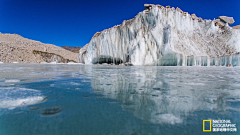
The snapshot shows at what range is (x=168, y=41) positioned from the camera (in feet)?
56.6

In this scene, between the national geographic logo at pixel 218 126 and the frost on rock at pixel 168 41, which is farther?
the frost on rock at pixel 168 41

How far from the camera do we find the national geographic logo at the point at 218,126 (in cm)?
108

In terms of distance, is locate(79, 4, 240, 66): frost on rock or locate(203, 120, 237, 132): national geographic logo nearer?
locate(203, 120, 237, 132): national geographic logo

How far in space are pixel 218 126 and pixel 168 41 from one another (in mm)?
17759

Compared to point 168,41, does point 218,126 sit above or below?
below

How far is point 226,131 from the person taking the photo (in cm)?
105

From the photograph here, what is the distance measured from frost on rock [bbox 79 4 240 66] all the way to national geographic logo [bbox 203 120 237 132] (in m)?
17.2

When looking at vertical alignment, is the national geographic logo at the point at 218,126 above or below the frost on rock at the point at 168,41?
below

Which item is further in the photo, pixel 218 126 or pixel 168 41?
pixel 168 41

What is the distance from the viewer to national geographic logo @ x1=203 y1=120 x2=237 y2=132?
1.08 meters

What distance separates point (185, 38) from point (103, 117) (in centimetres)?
2245

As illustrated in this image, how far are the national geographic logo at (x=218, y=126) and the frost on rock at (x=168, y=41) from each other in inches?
675

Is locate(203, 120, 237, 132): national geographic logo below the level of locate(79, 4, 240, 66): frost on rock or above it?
below

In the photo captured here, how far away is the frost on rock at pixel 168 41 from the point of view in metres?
17.9
